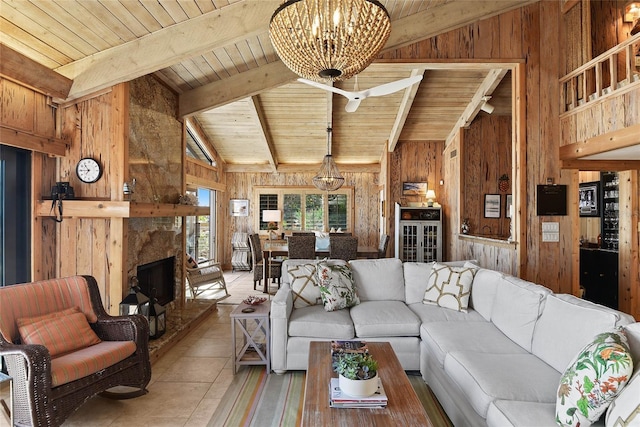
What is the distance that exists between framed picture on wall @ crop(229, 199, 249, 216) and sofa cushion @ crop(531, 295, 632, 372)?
297 inches

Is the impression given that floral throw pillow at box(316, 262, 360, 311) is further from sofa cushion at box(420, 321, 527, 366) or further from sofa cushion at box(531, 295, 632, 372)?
sofa cushion at box(531, 295, 632, 372)

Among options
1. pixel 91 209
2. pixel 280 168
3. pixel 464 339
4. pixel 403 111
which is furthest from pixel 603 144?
pixel 280 168

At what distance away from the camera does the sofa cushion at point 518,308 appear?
99.9 inches

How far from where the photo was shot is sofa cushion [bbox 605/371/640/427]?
4.63 ft

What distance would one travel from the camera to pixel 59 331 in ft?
7.97

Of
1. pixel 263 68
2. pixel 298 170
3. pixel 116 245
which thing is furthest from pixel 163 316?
pixel 298 170

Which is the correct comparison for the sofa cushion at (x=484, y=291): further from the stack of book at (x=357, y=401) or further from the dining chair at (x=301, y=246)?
the dining chair at (x=301, y=246)

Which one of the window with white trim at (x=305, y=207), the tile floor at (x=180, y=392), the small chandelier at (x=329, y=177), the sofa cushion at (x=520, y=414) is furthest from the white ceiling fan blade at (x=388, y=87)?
the window with white trim at (x=305, y=207)

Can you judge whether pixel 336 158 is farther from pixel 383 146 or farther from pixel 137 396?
pixel 137 396

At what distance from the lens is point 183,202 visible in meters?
4.59

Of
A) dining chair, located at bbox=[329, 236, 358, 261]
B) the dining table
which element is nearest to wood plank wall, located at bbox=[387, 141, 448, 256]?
the dining table

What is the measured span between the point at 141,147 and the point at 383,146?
220 inches

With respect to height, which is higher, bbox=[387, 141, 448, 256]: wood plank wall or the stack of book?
bbox=[387, 141, 448, 256]: wood plank wall

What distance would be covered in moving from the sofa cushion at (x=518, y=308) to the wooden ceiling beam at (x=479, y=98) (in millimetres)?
3365
